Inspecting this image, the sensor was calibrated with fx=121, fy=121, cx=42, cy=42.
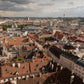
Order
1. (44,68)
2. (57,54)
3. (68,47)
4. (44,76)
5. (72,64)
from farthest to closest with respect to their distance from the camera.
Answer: (68,47), (57,54), (72,64), (44,68), (44,76)

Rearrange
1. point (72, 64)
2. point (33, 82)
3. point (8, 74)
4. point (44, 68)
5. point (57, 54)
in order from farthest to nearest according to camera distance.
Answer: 1. point (57, 54)
2. point (72, 64)
3. point (44, 68)
4. point (8, 74)
5. point (33, 82)

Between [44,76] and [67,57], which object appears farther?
[67,57]

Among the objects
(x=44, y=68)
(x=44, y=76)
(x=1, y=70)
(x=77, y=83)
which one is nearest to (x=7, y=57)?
(x=1, y=70)

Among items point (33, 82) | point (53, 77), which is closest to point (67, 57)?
point (53, 77)

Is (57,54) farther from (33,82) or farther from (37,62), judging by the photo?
(33,82)

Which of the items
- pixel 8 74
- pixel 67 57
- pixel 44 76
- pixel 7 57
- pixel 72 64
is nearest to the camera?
pixel 44 76

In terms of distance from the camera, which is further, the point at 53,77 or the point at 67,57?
the point at 67,57

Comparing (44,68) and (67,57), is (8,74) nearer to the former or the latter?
(44,68)

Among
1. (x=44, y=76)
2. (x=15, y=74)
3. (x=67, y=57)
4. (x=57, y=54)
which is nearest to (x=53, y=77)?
(x=44, y=76)

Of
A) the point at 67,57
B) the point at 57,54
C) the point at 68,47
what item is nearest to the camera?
the point at 67,57
